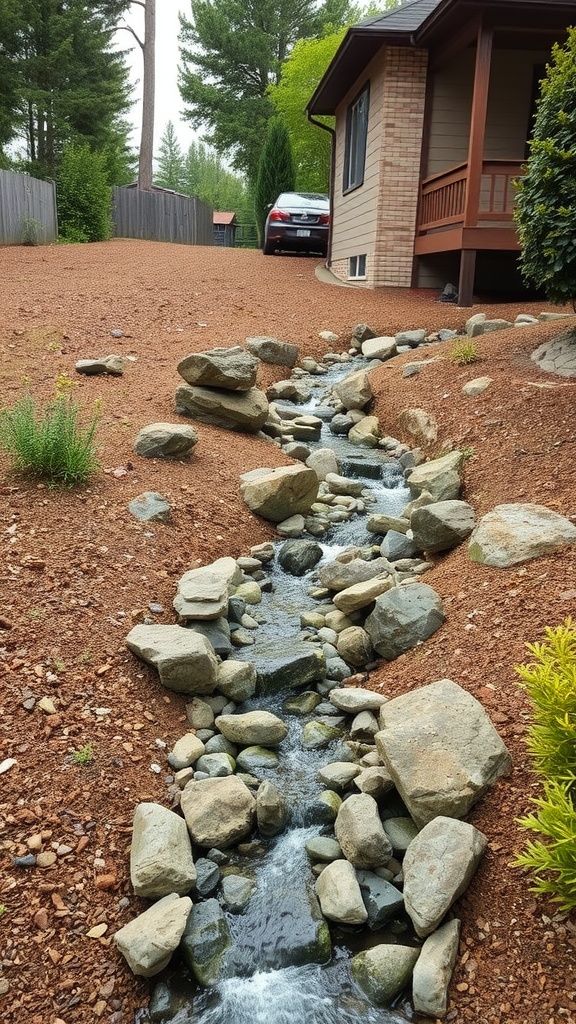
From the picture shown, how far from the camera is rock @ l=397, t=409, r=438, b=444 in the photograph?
20.2ft

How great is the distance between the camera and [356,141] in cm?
1389

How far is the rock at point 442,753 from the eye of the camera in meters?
2.60

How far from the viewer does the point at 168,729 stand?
10.6 ft

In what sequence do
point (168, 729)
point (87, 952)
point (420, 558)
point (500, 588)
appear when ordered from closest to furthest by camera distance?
point (87, 952) < point (168, 729) < point (500, 588) < point (420, 558)

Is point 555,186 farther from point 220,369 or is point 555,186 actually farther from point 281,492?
point 281,492

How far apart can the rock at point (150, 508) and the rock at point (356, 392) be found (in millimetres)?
3102

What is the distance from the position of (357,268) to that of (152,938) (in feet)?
42.1

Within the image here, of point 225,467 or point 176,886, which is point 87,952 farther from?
point 225,467

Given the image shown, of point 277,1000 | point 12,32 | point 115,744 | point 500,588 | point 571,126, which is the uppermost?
point 12,32

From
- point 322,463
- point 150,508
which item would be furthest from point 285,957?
point 322,463

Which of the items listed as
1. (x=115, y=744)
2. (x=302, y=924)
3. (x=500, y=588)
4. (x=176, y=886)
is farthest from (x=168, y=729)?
(x=500, y=588)

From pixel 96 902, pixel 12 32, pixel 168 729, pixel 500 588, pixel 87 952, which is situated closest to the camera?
pixel 87 952

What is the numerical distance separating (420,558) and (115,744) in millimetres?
2368

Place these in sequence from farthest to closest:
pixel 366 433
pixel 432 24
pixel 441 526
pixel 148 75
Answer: pixel 148 75 → pixel 432 24 → pixel 366 433 → pixel 441 526
